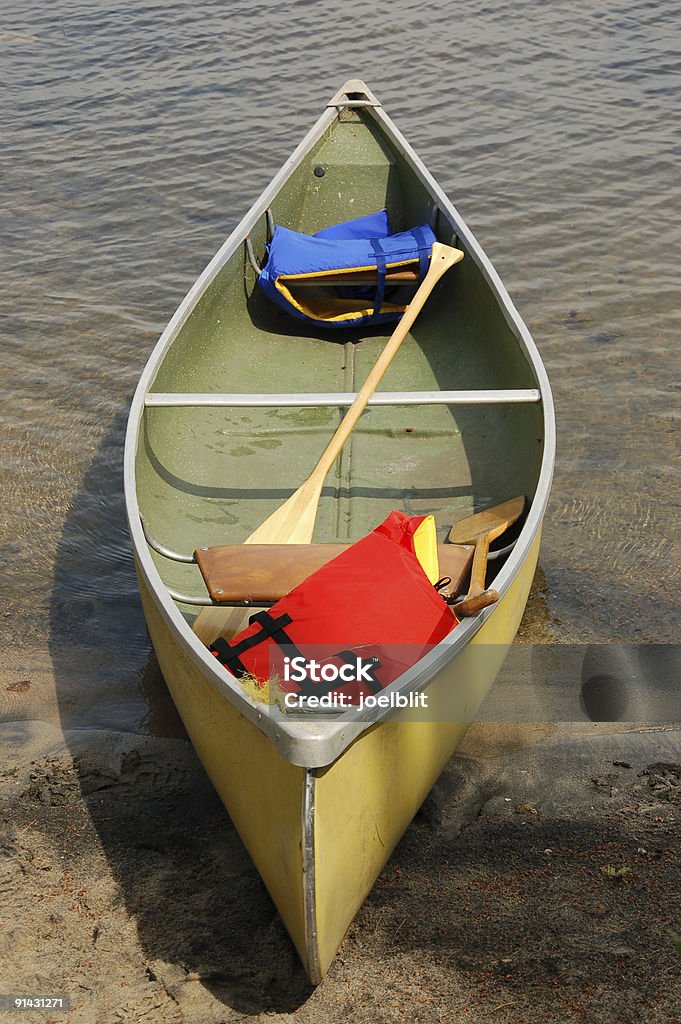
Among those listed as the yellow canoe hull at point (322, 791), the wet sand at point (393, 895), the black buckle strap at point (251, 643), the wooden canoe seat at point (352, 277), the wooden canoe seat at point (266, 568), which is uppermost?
the wooden canoe seat at point (352, 277)

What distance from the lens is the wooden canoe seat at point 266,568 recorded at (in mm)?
3180

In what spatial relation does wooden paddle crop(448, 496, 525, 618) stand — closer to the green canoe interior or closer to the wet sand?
the green canoe interior

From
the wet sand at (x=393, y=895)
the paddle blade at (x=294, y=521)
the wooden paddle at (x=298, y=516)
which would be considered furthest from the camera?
the paddle blade at (x=294, y=521)

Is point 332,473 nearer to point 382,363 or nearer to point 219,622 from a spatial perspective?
point 382,363

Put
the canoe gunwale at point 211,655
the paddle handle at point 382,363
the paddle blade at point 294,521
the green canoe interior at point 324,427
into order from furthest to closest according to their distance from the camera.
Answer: the green canoe interior at point 324,427 < the paddle handle at point 382,363 < the paddle blade at point 294,521 < the canoe gunwale at point 211,655

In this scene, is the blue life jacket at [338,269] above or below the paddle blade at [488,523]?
above

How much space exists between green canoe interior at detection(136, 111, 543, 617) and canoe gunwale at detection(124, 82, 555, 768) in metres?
0.10

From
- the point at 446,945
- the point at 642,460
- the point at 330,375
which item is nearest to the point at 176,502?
the point at 330,375

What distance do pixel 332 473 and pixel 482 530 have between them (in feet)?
3.21

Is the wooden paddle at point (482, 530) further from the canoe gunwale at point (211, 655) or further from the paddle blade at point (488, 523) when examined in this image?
the canoe gunwale at point (211, 655)

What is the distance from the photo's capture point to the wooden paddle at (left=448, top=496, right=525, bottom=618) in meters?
3.24

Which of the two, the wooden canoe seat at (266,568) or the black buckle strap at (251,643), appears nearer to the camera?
the black buckle strap at (251,643)

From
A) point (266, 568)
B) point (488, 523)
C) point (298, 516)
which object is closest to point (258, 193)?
point (298, 516)

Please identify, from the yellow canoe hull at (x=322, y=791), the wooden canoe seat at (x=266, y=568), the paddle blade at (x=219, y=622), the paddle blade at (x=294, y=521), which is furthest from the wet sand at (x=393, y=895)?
the paddle blade at (x=294, y=521)
